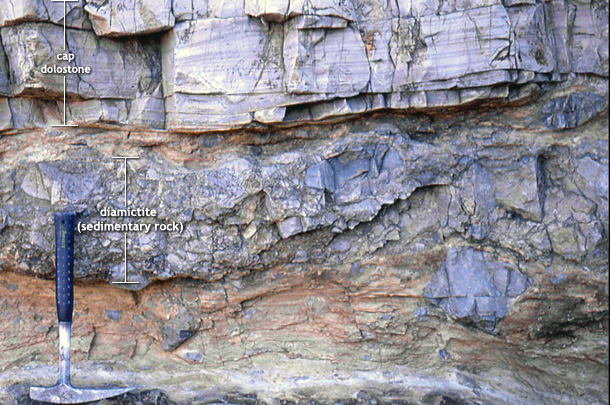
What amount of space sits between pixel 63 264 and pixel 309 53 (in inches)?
87.6

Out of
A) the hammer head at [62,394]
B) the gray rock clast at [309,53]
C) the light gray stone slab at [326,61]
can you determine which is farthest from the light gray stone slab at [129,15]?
the hammer head at [62,394]

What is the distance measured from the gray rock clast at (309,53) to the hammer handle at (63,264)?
31.7 inches

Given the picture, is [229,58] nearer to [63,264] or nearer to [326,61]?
[326,61]

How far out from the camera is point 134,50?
3648 mm

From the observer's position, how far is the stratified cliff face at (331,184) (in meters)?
3.42

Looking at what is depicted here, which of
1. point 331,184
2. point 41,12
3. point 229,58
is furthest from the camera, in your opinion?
point 331,184

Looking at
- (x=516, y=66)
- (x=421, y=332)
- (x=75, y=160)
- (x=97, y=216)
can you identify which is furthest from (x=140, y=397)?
(x=516, y=66)

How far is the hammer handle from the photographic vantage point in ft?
11.3

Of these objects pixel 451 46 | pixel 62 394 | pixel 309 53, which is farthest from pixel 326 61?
pixel 62 394

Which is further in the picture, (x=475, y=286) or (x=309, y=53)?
(x=475, y=286)

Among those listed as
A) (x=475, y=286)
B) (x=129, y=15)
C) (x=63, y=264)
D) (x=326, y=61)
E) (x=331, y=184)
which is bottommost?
(x=475, y=286)

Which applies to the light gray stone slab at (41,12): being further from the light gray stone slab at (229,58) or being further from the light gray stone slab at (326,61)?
the light gray stone slab at (326,61)

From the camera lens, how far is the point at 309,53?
345 cm

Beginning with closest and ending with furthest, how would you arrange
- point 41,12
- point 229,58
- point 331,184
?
1. point 41,12
2. point 229,58
3. point 331,184
